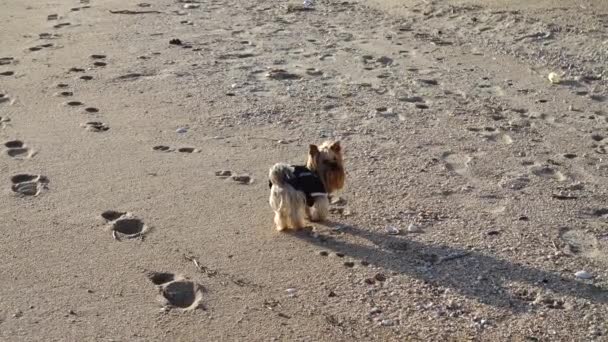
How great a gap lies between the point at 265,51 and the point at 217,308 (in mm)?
5254

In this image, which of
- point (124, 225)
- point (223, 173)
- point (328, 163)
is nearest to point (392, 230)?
point (328, 163)

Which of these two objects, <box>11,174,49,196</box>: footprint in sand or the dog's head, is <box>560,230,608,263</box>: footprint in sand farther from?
<box>11,174,49,196</box>: footprint in sand

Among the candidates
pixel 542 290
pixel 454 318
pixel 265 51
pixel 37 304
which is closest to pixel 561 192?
pixel 542 290

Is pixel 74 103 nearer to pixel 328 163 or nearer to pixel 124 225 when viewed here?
pixel 124 225

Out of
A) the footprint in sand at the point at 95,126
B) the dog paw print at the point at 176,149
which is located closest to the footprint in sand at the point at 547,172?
the dog paw print at the point at 176,149

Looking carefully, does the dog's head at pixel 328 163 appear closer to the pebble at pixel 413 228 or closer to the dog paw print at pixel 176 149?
the pebble at pixel 413 228

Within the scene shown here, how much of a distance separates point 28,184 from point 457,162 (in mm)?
2979

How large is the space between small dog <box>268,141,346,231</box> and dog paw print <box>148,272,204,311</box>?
815mm

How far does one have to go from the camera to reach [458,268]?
538 centimetres

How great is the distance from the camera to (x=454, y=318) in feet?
16.0

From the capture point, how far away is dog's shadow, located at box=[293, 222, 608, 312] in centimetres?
510

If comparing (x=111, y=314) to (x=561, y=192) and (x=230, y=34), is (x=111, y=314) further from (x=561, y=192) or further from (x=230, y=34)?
(x=230, y=34)

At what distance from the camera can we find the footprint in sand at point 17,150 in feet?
23.2

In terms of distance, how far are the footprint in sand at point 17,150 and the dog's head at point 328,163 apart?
7.82 ft
